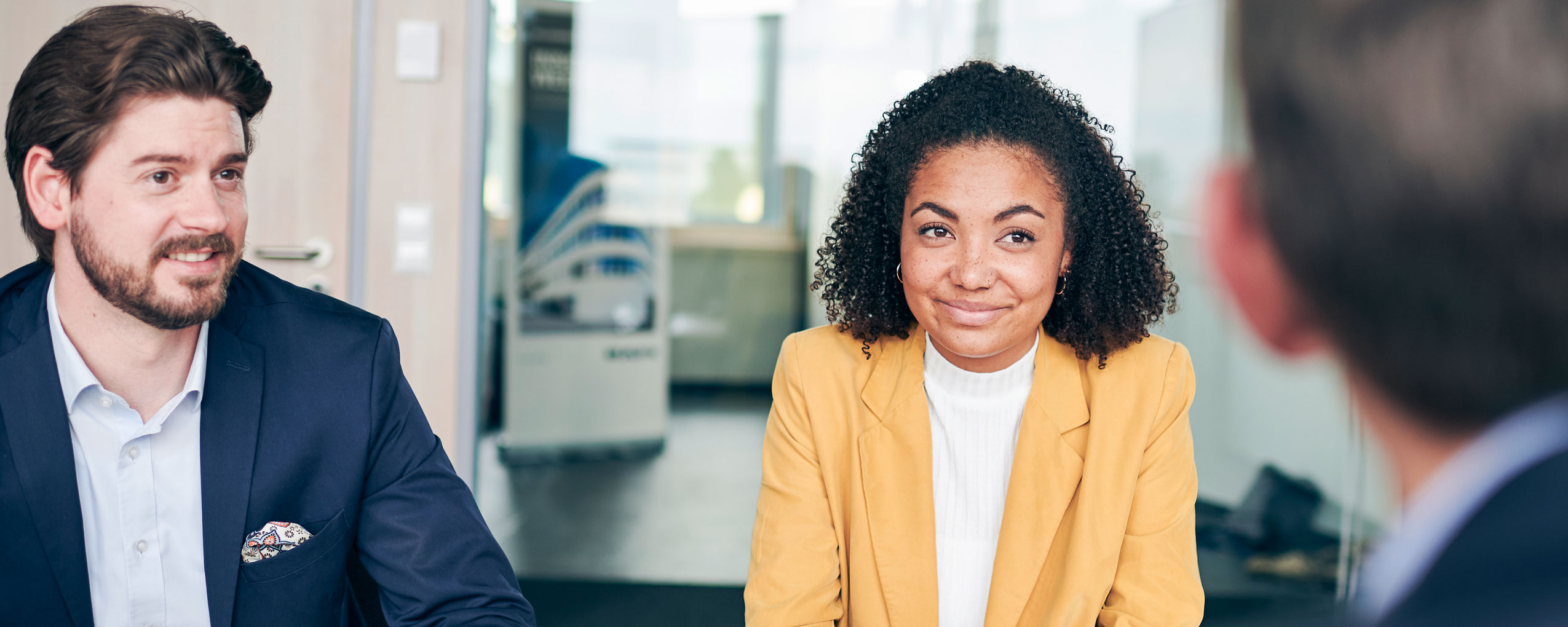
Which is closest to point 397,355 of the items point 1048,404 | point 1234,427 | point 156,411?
point 156,411

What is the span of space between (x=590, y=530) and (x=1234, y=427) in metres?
2.01

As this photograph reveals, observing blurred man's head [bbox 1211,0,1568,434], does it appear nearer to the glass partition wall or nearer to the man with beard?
the man with beard

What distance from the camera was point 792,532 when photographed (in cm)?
130

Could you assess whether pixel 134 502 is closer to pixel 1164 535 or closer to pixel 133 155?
pixel 133 155

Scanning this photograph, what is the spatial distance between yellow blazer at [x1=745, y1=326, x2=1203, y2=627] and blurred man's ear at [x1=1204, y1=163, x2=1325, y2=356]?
917 millimetres

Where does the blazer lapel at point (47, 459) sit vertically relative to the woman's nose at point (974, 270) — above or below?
below

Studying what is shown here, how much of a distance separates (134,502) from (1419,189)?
3.85 feet

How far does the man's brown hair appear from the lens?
1.01 meters

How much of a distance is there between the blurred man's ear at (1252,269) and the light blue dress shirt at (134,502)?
1.03 m

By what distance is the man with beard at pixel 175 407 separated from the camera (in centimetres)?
100

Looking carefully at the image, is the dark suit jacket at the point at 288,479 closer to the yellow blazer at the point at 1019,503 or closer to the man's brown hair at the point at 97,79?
the man's brown hair at the point at 97,79

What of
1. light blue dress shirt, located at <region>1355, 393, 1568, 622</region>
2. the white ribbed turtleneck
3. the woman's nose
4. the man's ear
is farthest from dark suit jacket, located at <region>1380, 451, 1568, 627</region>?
the man's ear

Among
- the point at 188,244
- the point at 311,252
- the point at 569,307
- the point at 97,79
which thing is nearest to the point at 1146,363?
the point at 188,244

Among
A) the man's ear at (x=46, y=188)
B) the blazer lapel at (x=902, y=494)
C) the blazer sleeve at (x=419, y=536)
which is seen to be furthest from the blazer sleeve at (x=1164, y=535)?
the man's ear at (x=46, y=188)
